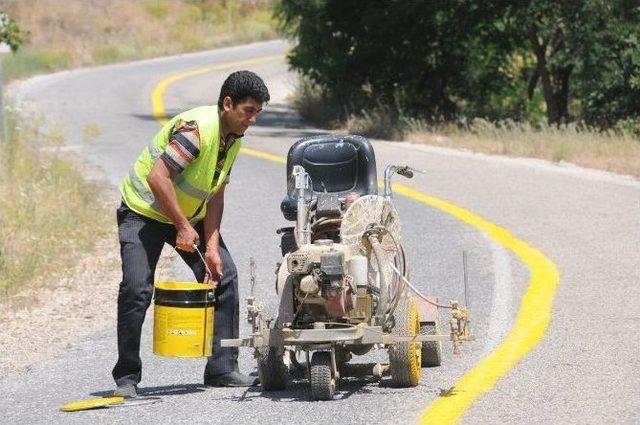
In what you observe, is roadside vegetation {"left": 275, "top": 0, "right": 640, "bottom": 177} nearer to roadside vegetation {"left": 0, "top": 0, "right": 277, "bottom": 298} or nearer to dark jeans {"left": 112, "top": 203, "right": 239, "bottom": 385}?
roadside vegetation {"left": 0, "top": 0, "right": 277, "bottom": 298}

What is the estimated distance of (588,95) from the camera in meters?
29.5

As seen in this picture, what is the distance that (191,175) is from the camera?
823cm

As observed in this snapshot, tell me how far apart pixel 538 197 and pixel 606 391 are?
984cm

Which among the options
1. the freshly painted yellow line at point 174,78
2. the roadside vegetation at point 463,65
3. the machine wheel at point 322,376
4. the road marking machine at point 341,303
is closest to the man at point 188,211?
the road marking machine at point 341,303

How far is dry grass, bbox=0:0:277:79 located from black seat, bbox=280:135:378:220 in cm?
4352

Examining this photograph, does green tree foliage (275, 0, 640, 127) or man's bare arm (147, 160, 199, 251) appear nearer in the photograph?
man's bare arm (147, 160, 199, 251)

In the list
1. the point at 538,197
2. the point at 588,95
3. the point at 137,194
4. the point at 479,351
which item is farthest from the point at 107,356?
the point at 588,95

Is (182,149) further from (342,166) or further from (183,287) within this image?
(342,166)

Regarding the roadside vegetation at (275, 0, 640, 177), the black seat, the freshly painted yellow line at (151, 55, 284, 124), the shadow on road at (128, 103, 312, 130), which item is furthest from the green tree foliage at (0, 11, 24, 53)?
the black seat

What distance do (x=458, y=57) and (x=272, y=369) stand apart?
81.9 feet

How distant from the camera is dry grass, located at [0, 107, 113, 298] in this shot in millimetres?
14062

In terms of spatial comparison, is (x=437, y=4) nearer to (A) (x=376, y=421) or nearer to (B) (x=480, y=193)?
(B) (x=480, y=193)

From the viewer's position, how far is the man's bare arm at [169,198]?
805 centimetres

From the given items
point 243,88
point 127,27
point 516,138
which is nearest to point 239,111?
point 243,88
